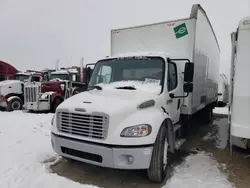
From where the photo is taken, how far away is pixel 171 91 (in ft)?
15.0

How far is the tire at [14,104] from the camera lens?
11.8 m

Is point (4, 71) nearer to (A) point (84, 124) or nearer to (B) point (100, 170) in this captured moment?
(B) point (100, 170)

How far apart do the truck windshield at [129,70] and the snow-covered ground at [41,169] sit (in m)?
1.87

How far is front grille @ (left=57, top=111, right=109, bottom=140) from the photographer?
3.29 m

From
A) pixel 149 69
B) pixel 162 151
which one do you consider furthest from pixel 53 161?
pixel 149 69

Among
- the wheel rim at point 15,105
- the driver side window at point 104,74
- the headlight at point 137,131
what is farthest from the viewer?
the wheel rim at point 15,105

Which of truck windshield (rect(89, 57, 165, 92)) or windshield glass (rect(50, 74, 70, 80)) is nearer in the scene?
truck windshield (rect(89, 57, 165, 92))

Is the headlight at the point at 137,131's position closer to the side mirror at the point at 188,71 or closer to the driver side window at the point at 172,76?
the driver side window at the point at 172,76

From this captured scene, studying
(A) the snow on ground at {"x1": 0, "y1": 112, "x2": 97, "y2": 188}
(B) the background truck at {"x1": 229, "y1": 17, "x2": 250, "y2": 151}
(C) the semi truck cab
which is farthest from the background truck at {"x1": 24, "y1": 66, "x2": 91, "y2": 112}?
(B) the background truck at {"x1": 229, "y1": 17, "x2": 250, "y2": 151}

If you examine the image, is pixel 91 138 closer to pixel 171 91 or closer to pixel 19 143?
pixel 171 91

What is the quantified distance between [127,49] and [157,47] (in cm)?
92

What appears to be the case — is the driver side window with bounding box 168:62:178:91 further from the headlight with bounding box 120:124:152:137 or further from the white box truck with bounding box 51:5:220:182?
the headlight with bounding box 120:124:152:137

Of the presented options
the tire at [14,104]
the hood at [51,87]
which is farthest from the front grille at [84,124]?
the tire at [14,104]

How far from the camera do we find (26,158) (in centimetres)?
445
